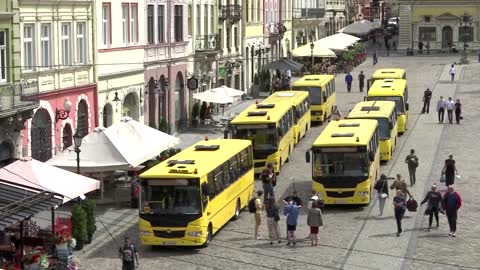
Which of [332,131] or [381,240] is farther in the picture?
[332,131]

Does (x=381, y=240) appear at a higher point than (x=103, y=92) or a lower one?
lower

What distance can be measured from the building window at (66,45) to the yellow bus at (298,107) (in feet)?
31.9

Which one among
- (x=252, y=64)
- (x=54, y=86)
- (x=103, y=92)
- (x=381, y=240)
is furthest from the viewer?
(x=252, y=64)

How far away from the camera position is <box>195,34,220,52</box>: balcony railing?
61125 millimetres

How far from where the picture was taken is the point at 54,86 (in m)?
40.5

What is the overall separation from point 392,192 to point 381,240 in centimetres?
763

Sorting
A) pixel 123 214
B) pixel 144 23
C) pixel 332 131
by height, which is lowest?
pixel 123 214

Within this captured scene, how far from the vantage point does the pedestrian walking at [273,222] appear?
3023 cm

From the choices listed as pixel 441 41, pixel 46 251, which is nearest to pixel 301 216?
pixel 46 251

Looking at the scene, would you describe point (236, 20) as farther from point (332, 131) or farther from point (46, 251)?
point (46, 251)

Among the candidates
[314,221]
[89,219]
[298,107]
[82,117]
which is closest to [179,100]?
[298,107]

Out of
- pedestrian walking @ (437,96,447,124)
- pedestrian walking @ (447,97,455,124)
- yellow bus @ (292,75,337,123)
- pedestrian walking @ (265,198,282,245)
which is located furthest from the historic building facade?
pedestrian walking @ (447,97,455,124)

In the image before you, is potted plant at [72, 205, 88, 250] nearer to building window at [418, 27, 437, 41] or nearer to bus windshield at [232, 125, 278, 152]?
bus windshield at [232, 125, 278, 152]

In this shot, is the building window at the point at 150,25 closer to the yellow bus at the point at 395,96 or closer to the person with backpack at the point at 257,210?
the yellow bus at the point at 395,96
